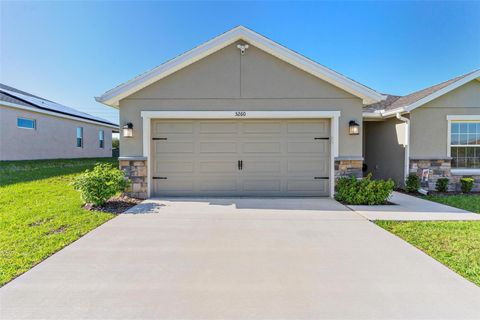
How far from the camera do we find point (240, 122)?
7609 millimetres

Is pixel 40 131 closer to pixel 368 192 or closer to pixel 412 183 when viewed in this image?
pixel 368 192

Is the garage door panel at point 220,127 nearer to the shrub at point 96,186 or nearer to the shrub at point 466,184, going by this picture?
the shrub at point 96,186

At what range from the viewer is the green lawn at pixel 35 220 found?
11.4ft

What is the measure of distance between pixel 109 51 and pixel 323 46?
10939mm

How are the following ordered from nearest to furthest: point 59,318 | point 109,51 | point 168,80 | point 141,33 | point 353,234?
point 59,318 < point 353,234 < point 168,80 < point 141,33 < point 109,51

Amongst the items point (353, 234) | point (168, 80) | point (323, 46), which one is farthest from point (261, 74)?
point (323, 46)

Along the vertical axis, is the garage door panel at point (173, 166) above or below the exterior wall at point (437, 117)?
below

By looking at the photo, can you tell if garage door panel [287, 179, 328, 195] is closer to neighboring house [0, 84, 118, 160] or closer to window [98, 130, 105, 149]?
neighboring house [0, 84, 118, 160]

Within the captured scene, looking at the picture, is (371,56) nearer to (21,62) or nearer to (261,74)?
(261,74)

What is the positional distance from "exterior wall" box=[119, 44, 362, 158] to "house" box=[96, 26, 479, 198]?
0.03 metres

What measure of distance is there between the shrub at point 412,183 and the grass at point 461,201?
56cm

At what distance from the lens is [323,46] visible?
12.1 metres

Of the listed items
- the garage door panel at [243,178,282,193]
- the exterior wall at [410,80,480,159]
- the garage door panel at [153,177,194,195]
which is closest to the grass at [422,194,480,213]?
the exterior wall at [410,80,480,159]

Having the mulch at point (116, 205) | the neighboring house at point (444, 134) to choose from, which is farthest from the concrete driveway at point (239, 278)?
the neighboring house at point (444, 134)
